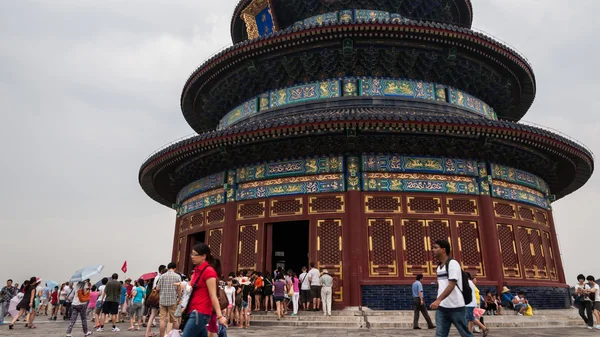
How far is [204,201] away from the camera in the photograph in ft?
59.3

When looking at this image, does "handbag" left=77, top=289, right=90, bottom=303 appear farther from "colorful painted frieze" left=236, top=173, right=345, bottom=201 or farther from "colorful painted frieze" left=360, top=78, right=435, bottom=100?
"colorful painted frieze" left=360, top=78, right=435, bottom=100

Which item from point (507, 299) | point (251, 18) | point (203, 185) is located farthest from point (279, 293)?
point (251, 18)

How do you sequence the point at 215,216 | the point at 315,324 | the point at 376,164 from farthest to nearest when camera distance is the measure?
the point at 215,216, the point at 376,164, the point at 315,324

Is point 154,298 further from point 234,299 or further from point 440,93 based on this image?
point 440,93

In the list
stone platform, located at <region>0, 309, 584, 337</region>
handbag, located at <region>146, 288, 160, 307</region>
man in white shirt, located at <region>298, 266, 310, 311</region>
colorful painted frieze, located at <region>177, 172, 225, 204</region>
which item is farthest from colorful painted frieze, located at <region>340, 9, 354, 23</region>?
handbag, located at <region>146, 288, 160, 307</region>

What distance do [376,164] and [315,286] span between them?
4781mm

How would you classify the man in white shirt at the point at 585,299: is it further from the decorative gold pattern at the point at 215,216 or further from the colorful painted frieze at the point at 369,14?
the colorful painted frieze at the point at 369,14

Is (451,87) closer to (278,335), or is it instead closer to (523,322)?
(523,322)

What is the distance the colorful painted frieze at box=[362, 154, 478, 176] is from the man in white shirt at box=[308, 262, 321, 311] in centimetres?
398

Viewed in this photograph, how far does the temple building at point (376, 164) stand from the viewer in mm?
14609

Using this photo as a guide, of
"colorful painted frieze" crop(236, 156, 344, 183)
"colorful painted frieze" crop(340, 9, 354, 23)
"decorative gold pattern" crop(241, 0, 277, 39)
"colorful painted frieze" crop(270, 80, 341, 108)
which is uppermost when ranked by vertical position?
"decorative gold pattern" crop(241, 0, 277, 39)

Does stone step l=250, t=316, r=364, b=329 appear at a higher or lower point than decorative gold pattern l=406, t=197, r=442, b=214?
lower

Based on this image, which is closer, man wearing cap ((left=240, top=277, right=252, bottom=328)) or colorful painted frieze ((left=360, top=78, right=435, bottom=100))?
man wearing cap ((left=240, top=277, right=252, bottom=328))

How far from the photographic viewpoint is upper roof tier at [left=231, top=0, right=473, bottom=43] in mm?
21750
